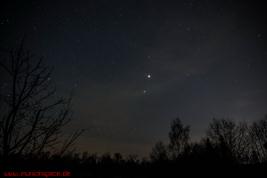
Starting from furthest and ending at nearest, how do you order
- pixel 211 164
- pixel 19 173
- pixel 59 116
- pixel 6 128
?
pixel 211 164
pixel 19 173
pixel 59 116
pixel 6 128

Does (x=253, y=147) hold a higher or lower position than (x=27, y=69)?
lower

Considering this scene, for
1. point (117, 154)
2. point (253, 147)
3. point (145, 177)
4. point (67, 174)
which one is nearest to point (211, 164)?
point (145, 177)

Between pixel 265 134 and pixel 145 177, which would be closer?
pixel 145 177

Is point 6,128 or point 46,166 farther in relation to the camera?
point 46,166

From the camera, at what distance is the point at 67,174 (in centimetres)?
479

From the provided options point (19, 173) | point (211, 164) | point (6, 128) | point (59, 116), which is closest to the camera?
point (6, 128)

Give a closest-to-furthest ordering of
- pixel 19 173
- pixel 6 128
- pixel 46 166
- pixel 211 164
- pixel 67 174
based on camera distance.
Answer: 1. pixel 6 128
2. pixel 19 173
3. pixel 46 166
4. pixel 67 174
5. pixel 211 164

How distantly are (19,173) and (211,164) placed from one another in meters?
13.7

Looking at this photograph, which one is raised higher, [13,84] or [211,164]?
[13,84]

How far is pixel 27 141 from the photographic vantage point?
8.95 ft

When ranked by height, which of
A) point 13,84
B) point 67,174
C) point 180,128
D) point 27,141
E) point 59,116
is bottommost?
point 67,174

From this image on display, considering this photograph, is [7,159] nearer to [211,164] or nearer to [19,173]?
[19,173]

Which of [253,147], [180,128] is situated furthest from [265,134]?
[180,128]

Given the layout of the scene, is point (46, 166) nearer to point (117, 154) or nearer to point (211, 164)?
point (211, 164)
